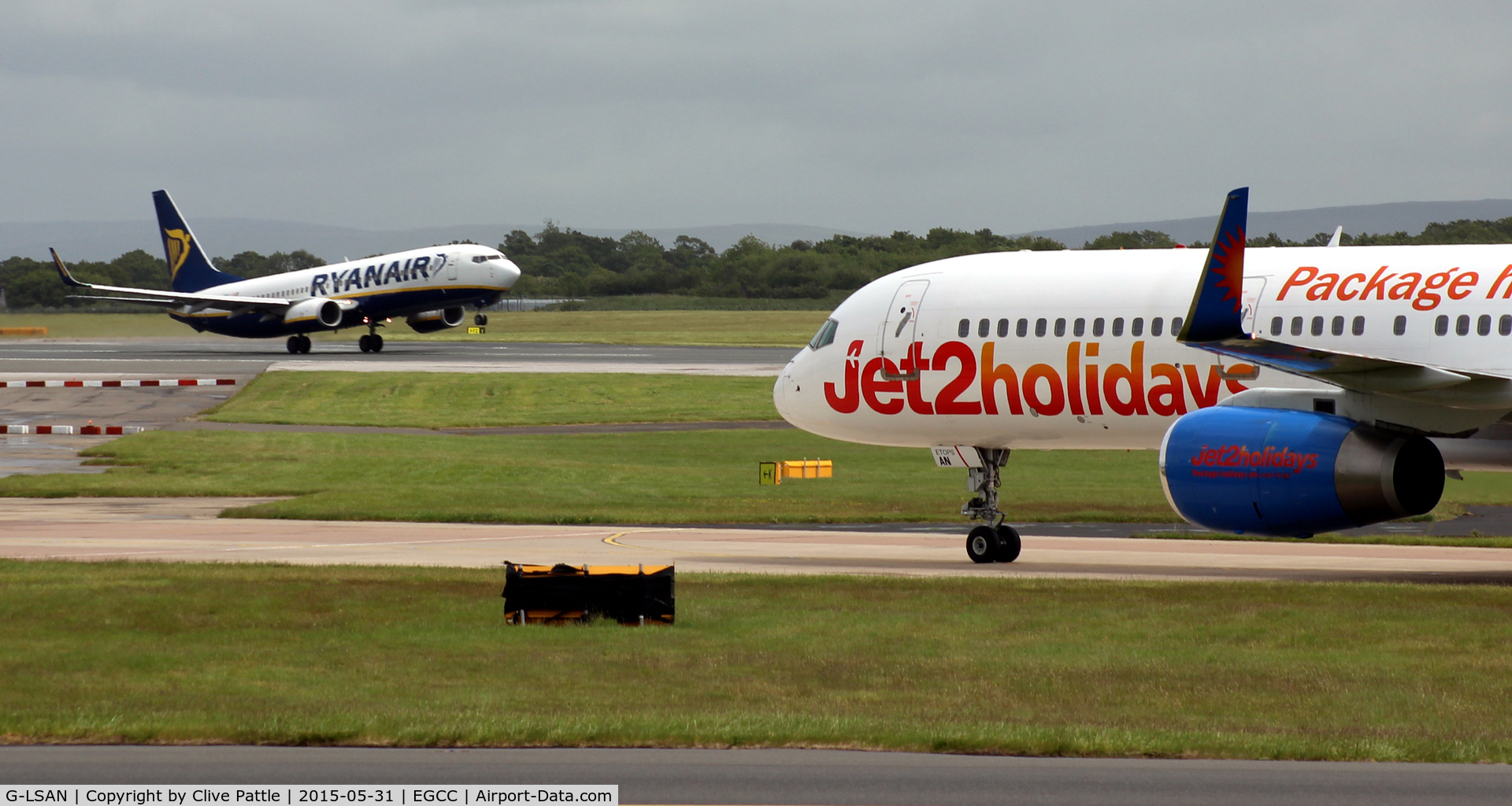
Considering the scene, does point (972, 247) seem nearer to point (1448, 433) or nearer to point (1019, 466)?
point (1019, 466)

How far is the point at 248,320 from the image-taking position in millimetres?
A: 88062

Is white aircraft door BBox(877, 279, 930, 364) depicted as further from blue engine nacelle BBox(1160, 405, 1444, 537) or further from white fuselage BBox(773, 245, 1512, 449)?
blue engine nacelle BBox(1160, 405, 1444, 537)

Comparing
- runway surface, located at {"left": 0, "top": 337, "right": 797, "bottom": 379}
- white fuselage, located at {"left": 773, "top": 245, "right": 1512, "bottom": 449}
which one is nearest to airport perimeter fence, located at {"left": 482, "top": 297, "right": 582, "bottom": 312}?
runway surface, located at {"left": 0, "top": 337, "right": 797, "bottom": 379}

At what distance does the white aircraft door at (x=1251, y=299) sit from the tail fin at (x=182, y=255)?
79.4 m

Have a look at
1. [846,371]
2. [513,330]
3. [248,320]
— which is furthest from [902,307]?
[513,330]

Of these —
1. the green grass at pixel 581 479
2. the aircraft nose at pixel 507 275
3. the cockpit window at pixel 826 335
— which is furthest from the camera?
the aircraft nose at pixel 507 275

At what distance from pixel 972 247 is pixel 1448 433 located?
284 feet

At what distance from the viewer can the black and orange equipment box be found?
17.5 metres

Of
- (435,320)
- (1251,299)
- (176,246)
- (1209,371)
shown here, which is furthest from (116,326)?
(1251,299)

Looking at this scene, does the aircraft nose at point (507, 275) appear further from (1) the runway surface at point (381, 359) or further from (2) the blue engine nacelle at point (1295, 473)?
(2) the blue engine nacelle at point (1295, 473)

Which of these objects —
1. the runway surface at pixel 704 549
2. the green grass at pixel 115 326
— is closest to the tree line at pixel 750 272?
the green grass at pixel 115 326

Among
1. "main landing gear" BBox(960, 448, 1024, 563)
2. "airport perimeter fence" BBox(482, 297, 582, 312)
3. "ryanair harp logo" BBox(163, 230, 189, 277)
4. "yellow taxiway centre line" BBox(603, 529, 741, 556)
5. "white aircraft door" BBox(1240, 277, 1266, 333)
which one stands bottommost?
"yellow taxiway centre line" BBox(603, 529, 741, 556)

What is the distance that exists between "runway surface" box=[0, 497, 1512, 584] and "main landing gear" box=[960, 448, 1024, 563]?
218 millimetres

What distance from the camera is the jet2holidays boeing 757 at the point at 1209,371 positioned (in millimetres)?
19469
